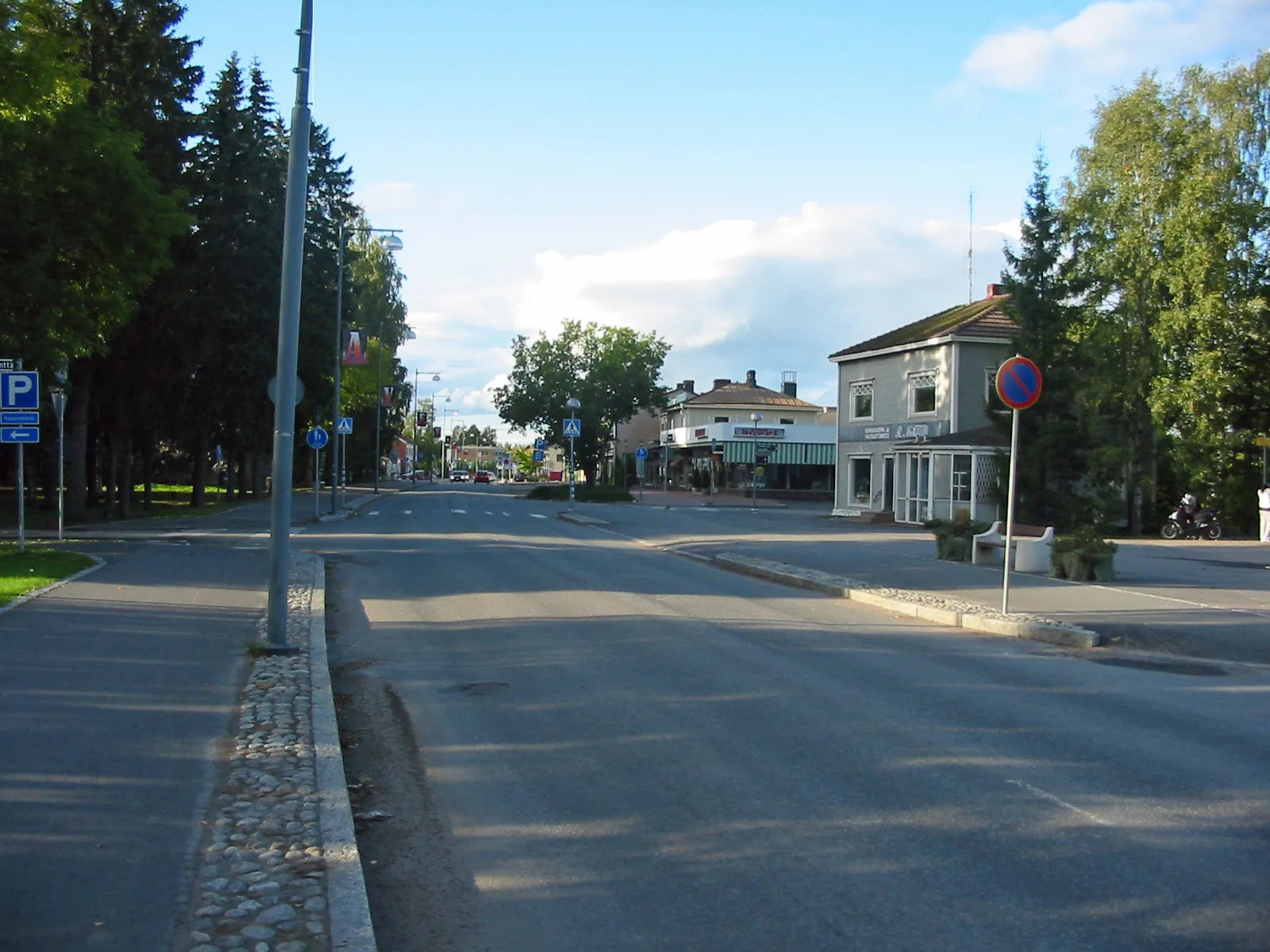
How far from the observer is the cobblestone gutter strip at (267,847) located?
4.50m

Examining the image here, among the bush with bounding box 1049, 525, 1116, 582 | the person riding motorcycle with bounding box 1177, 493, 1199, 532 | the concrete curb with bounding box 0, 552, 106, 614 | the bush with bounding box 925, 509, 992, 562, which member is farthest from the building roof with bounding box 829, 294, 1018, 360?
the concrete curb with bounding box 0, 552, 106, 614

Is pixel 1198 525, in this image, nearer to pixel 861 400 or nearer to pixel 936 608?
pixel 861 400

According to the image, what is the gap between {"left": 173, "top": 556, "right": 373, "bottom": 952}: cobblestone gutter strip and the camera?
4504mm

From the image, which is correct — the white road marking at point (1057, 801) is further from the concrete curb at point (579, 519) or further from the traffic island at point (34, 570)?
the concrete curb at point (579, 519)

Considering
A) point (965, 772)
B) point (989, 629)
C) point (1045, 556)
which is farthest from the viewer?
point (1045, 556)

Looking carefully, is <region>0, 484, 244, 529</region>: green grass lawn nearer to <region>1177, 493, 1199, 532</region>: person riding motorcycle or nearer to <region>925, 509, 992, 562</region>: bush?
<region>925, 509, 992, 562</region>: bush

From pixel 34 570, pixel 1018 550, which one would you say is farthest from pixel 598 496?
pixel 34 570

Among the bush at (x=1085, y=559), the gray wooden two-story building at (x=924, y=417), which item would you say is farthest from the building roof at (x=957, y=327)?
the bush at (x=1085, y=559)

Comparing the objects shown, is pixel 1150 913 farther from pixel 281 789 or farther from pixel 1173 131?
pixel 1173 131

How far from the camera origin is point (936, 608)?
48.4ft

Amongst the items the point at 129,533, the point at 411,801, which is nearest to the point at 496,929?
the point at 411,801

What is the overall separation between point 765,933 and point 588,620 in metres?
9.24

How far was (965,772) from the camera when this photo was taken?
7.05m

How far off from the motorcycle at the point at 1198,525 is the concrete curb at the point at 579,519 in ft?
54.9
